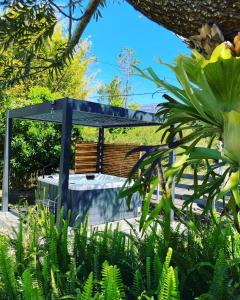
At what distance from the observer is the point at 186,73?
1.01 m

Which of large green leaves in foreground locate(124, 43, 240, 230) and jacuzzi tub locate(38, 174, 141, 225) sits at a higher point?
large green leaves in foreground locate(124, 43, 240, 230)

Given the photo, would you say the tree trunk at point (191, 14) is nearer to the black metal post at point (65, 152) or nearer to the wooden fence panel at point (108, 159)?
the black metal post at point (65, 152)

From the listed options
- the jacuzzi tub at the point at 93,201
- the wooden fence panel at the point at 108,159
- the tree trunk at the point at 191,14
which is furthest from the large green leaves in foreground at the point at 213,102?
the wooden fence panel at the point at 108,159

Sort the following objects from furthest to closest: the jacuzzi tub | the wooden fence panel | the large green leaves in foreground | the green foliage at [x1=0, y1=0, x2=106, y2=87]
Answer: the wooden fence panel
the jacuzzi tub
the green foliage at [x1=0, y1=0, x2=106, y2=87]
the large green leaves in foreground

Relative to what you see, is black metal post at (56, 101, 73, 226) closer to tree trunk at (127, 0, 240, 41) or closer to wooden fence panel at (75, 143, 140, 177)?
tree trunk at (127, 0, 240, 41)

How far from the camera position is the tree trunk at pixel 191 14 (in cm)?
127

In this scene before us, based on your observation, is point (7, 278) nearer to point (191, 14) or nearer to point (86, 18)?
point (191, 14)

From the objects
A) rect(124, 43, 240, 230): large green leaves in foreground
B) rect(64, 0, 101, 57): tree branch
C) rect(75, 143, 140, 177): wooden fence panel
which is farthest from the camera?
rect(75, 143, 140, 177): wooden fence panel

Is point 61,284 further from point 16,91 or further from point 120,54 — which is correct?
point 120,54

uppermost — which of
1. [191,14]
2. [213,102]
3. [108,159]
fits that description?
[191,14]

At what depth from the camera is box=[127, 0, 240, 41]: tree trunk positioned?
1.27 m

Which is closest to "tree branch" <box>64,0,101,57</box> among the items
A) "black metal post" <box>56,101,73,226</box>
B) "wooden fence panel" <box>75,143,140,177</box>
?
"black metal post" <box>56,101,73,226</box>

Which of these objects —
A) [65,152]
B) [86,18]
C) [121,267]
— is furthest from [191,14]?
[65,152]

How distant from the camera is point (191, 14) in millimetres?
1337
